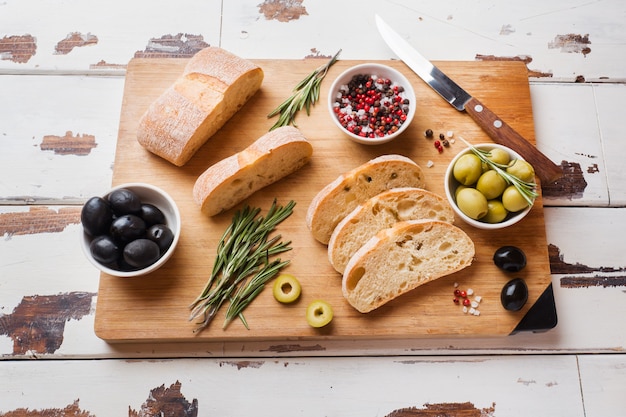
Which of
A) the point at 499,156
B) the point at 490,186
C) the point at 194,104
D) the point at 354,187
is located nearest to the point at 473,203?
the point at 490,186

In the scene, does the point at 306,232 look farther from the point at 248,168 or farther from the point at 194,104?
the point at 194,104

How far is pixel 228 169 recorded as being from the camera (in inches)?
91.2

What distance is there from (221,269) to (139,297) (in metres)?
0.33

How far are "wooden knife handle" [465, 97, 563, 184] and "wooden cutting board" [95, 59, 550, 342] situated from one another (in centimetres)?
6

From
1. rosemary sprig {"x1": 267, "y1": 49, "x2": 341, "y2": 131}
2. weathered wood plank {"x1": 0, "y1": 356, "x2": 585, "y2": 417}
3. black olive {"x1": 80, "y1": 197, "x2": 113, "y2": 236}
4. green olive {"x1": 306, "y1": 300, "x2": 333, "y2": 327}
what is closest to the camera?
black olive {"x1": 80, "y1": 197, "x2": 113, "y2": 236}

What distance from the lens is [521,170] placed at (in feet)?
7.55

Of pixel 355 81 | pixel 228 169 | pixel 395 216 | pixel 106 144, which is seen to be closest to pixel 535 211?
pixel 395 216

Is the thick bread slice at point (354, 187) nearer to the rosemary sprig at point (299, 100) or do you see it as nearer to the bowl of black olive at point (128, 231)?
the rosemary sprig at point (299, 100)

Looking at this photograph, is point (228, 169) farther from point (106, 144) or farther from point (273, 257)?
point (106, 144)

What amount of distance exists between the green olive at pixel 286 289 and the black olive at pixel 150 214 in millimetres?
511

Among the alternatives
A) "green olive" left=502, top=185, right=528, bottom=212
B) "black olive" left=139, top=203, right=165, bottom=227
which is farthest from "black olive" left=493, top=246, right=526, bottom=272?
"black olive" left=139, top=203, right=165, bottom=227

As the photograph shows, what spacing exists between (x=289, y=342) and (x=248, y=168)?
0.71m

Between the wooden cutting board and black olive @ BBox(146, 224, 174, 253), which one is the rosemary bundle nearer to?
the wooden cutting board

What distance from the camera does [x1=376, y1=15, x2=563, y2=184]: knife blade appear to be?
246 cm
